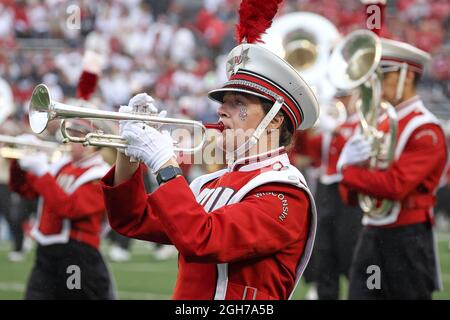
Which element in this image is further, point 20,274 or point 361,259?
point 20,274

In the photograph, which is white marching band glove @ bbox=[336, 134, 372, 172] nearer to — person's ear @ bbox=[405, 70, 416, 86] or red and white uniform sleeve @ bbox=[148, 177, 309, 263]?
person's ear @ bbox=[405, 70, 416, 86]

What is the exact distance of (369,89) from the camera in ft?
19.0

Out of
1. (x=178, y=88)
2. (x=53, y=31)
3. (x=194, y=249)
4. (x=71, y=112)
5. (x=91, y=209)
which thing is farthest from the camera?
(x=53, y=31)

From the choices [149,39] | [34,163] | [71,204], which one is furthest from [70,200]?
[149,39]

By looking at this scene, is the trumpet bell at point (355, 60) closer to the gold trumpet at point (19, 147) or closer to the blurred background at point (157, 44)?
the gold trumpet at point (19, 147)

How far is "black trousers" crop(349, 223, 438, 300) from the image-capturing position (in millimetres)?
5336

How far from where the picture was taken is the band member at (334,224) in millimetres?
7055

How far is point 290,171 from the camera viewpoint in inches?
133

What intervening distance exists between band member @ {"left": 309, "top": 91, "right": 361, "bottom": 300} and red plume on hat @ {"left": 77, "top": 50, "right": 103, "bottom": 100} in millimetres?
2011

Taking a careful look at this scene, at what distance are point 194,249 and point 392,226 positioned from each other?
8.55 ft

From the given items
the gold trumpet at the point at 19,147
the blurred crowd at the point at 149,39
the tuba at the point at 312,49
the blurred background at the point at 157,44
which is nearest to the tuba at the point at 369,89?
the tuba at the point at 312,49
